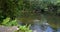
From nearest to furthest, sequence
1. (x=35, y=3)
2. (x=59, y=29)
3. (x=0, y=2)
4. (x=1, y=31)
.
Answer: (x=1, y=31) < (x=0, y=2) < (x=59, y=29) < (x=35, y=3)

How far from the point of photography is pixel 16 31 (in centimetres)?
690

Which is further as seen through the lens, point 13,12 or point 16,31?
point 13,12

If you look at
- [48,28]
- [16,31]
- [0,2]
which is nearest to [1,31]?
[16,31]

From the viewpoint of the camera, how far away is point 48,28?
1346 centimetres

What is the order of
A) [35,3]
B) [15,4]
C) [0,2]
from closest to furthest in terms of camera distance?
[0,2] < [15,4] < [35,3]

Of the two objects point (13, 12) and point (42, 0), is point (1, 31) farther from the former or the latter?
point (42, 0)

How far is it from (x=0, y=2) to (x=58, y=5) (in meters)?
13.5

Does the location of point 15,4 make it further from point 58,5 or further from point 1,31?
point 58,5

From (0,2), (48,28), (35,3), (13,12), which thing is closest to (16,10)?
(13,12)

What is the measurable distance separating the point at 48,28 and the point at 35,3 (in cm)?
882

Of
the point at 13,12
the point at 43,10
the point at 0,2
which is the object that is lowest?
the point at 43,10

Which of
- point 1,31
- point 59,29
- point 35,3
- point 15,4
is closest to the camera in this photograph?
point 1,31

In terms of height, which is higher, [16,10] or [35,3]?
[16,10]

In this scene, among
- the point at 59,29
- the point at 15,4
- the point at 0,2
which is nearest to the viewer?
the point at 0,2
